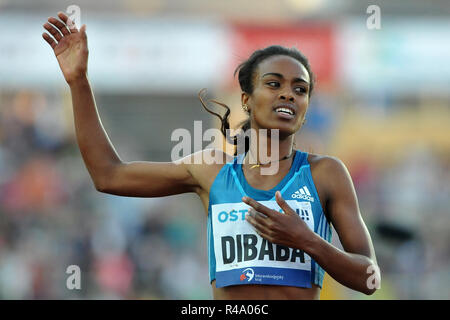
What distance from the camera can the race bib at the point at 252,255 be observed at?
3.42 metres

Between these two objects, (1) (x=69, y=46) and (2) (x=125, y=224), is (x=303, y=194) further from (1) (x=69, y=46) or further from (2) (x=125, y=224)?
(2) (x=125, y=224)

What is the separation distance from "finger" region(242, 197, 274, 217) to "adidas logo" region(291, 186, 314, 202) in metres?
0.35

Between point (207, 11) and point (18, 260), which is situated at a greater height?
point (207, 11)

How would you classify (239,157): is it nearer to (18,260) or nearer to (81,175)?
(18,260)

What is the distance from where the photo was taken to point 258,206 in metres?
3.22

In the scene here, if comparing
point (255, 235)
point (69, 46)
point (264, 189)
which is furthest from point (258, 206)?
point (69, 46)

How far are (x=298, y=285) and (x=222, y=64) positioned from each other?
10949 millimetres

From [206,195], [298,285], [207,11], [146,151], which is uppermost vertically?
[207,11]

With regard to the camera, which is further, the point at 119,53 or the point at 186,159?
the point at 119,53

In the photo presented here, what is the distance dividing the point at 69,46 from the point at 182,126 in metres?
12.1

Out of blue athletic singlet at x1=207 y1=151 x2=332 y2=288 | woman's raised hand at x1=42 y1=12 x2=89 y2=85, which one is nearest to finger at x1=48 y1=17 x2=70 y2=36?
woman's raised hand at x1=42 y1=12 x2=89 y2=85

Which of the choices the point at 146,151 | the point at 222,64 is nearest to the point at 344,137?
the point at 222,64

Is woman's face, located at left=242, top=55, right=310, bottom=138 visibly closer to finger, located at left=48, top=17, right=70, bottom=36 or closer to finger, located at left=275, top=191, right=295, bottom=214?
finger, located at left=275, top=191, right=295, bottom=214

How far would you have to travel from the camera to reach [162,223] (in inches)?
448
